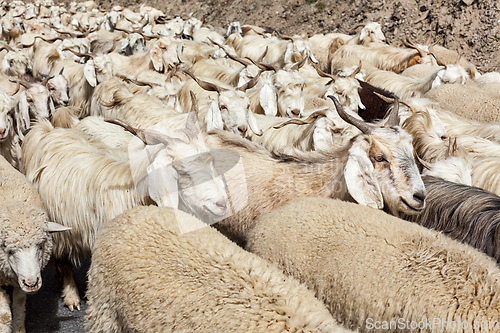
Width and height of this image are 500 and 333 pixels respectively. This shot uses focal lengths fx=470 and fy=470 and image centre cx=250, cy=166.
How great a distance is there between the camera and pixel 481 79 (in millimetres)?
8742

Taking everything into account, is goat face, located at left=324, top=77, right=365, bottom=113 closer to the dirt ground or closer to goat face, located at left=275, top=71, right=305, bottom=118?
goat face, located at left=275, top=71, right=305, bottom=118

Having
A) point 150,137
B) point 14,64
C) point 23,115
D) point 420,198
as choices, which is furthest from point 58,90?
point 420,198

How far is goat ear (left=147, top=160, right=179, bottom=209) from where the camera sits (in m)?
3.33

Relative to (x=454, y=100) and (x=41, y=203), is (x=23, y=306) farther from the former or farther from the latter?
(x=454, y=100)

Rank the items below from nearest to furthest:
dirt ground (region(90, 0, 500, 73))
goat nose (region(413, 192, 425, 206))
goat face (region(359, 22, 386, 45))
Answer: goat nose (region(413, 192, 425, 206)), goat face (region(359, 22, 386, 45)), dirt ground (region(90, 0, 500, 73))

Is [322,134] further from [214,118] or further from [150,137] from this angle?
[150,137]

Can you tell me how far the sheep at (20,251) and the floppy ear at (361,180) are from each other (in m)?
2.13

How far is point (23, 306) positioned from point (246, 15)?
60.1ft

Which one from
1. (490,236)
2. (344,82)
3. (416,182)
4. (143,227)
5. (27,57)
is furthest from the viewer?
(27,57)

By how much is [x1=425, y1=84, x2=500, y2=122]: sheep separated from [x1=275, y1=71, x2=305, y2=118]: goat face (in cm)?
197

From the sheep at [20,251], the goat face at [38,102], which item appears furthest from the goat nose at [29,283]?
the goat face at [38,102]

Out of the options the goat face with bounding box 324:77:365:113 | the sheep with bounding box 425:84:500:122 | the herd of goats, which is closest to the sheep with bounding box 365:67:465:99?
the sheep with bounding box 425:84:500:122

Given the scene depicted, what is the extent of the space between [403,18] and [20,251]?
13544mm

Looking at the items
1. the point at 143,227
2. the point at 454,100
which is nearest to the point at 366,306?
the point at 143,227
